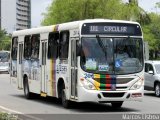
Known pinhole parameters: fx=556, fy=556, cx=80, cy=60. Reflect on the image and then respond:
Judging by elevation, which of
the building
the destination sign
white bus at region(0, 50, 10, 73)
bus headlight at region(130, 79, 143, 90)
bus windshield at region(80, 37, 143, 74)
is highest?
the building

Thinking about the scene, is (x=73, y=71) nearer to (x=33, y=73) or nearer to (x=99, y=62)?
(x=99, y=62)

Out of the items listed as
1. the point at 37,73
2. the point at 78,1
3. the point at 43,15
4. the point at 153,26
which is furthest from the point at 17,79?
the point at 153,26

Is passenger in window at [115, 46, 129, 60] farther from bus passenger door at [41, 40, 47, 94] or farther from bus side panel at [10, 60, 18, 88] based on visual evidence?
bus side panel at [10, 60, 18, 88]

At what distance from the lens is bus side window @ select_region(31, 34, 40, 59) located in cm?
2222

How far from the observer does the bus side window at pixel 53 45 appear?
65.7 ft

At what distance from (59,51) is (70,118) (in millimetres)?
4314

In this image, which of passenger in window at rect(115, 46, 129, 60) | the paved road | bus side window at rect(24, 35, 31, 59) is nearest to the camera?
passenger in window at rect(115, 46, 129, 60)

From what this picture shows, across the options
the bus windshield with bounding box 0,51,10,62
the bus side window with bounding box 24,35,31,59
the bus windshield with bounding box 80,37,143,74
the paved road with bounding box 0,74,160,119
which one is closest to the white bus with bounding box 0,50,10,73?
the bus windshield with bounding box 0,51,10,62

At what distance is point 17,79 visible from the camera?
25156 mm

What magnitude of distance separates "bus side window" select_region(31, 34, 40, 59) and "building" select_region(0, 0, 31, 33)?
369ft

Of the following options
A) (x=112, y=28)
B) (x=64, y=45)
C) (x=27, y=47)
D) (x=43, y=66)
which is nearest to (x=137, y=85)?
(x=112, y=28)

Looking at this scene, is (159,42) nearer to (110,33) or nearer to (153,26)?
(153,26)

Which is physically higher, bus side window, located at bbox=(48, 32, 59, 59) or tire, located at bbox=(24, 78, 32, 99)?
bus side window, located at bbox=(48, 32, 59, 59)

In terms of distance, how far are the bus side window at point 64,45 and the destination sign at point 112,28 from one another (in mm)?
1224
